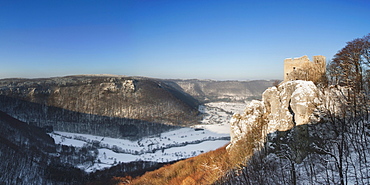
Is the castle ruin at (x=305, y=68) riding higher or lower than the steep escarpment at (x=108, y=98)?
higher

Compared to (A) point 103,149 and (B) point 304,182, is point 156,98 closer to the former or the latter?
(A) point 103,149

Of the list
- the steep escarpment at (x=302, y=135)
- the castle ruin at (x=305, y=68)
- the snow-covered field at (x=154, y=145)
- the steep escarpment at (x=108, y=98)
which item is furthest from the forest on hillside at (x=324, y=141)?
the steep escarpment at (x=108, y=98)

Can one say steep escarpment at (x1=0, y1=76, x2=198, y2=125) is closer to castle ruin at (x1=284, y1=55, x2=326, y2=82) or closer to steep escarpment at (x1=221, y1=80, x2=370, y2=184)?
castle ruin at (x1=284, y1=55, x2=326, y2=82)

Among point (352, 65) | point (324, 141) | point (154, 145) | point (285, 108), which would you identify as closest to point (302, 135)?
point (324, 141)

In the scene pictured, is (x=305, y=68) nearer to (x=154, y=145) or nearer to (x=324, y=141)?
(x=324, y=141)

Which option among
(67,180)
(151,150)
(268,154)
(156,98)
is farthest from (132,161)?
(156,98)

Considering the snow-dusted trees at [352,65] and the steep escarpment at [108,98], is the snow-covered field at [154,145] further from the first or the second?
the snow-dusted trees at [352,65]

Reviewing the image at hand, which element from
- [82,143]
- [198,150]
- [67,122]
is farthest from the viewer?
[67,122]
